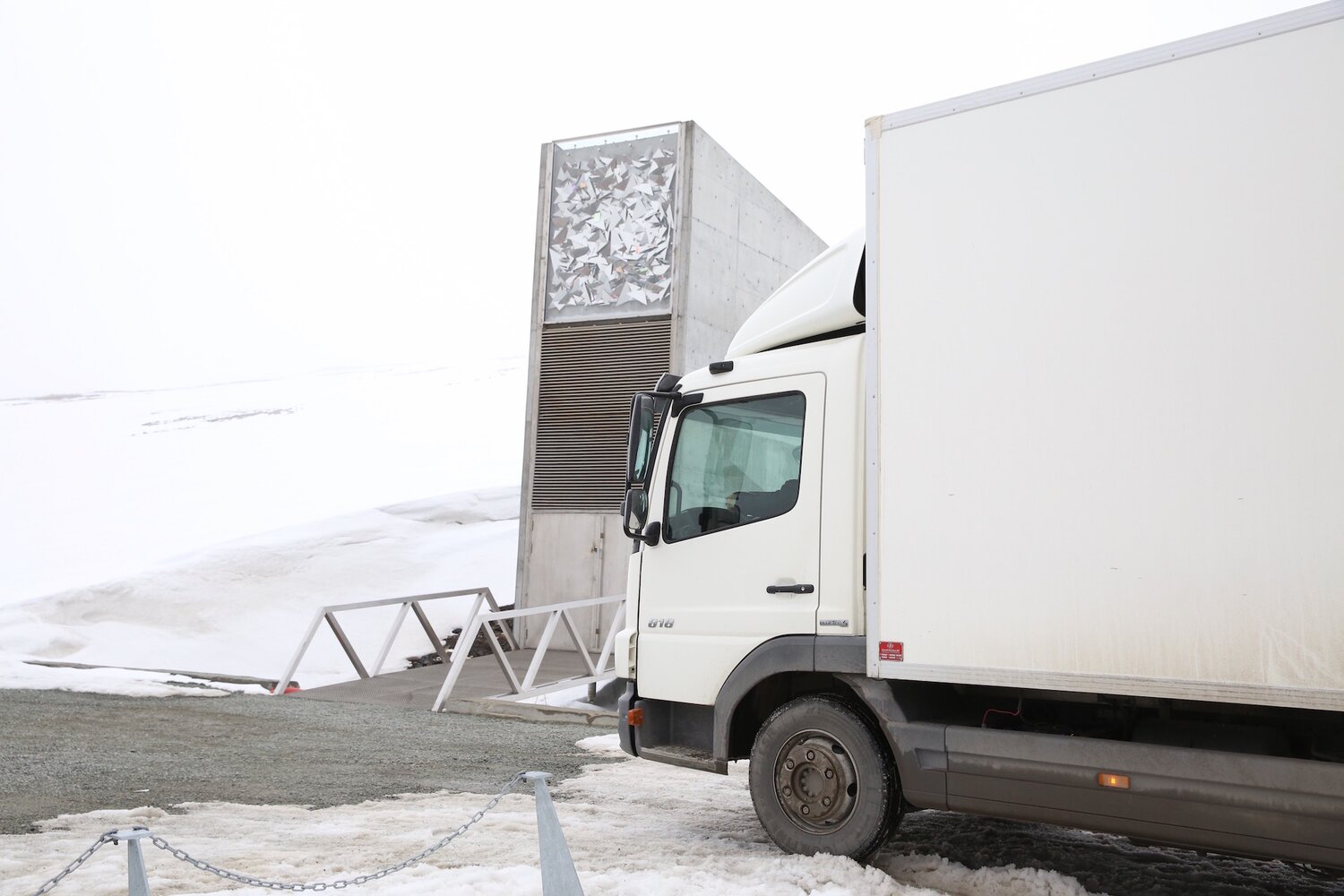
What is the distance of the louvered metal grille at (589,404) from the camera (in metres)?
12.9

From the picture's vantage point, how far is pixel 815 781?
4.43 meters

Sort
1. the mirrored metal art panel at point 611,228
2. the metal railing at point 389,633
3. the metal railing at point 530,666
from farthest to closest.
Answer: the mirrored metal art panel at point 611,228 → the metal railing at point 389,633 → the metal railing at point 530,666

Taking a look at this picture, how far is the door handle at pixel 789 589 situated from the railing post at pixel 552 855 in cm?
147

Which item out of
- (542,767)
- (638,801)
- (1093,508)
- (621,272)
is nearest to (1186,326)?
(1093,508)

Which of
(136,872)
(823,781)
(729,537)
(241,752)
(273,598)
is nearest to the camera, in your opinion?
(136,872)

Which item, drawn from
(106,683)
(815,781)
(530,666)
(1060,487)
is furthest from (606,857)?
(106,683)

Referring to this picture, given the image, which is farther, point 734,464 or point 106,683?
point 106,683

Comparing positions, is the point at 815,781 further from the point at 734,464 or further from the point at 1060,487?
the point at 1060,487

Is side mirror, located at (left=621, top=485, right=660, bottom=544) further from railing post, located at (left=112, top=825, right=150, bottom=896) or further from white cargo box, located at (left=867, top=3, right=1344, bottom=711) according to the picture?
railing post, located at (left=112, top=825, right=150, bottom=896)

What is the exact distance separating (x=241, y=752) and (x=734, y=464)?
4.29m

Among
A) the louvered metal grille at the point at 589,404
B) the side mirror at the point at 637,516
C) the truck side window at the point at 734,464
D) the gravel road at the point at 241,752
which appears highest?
the louvered metal grille at the point at 589,404

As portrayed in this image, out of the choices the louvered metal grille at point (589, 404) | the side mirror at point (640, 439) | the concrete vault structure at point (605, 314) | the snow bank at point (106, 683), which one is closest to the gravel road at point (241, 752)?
the snow bank at point (106, 683)

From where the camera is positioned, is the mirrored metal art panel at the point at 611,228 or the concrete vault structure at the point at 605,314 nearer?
the concrete vault structure at the point at 605,314

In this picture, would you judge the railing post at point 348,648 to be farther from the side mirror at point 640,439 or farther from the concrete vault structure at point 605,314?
the side mirror at point 640,439
